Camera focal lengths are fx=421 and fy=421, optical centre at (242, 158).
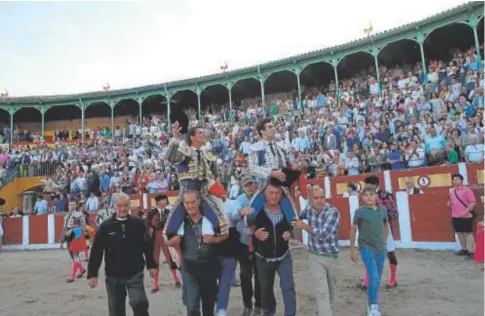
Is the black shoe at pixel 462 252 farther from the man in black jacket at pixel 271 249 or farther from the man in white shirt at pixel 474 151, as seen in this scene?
the man in black jacket at pixel 271 249

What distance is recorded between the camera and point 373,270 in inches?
166

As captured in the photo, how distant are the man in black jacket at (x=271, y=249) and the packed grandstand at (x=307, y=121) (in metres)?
2.47

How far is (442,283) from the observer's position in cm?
568

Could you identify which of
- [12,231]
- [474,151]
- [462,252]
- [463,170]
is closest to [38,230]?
[12,231]

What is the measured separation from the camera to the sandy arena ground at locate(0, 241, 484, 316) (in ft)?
15.2

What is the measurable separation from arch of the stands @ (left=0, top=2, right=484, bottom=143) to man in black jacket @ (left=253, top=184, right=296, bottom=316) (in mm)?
13478

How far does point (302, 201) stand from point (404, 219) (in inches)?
106

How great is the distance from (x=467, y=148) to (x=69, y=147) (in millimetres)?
19949

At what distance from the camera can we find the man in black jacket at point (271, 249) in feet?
12.1

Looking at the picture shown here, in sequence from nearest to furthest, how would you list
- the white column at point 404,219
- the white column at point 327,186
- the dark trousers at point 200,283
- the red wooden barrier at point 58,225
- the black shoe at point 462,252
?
the dark trousers at point 200,283, the black shoe at point 462,252, the white column at point 404,219, the white column at point 327,186, the red wooden barrier at point 58,225

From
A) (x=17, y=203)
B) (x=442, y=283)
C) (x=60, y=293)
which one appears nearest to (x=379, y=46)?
(x=442, y=283)

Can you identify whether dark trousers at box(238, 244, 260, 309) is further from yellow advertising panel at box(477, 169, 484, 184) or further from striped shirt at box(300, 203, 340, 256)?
yellow advertising panel at box(477, 169, 484, 184)

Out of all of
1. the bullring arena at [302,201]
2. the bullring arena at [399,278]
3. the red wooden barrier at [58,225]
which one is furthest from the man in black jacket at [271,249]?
the red wooden barrier at [58,225]

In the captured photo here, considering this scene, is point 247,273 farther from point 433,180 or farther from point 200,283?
point 433,180
